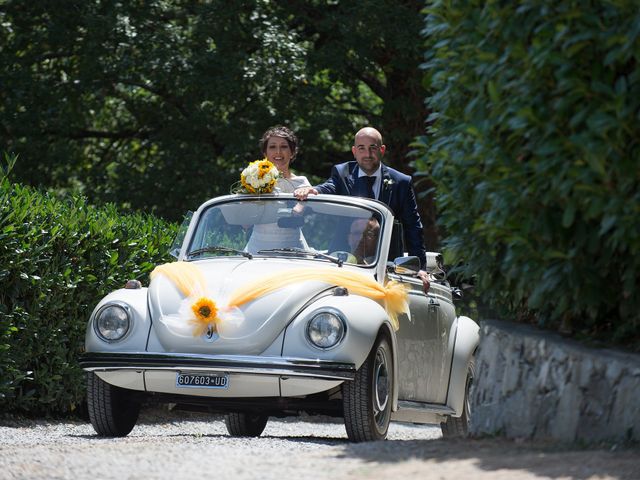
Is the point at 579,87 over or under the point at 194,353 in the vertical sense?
over

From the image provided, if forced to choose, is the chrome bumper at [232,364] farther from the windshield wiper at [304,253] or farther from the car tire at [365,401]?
the windshield wiper at [304,253]

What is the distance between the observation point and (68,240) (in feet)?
39.2

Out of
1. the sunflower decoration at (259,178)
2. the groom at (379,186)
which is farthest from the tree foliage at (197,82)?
the sunflower decoration at (259,178)

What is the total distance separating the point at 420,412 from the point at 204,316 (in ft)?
8.42

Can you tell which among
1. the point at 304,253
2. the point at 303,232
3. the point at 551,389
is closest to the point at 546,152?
the point at 551,389

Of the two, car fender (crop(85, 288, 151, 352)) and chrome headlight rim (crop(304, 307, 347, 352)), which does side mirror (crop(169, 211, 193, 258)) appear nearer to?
car fender (crop(85, 288, 151, 352))

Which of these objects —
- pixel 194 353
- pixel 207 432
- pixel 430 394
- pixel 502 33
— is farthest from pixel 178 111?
pixel 502 33

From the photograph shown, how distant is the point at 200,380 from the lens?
885cm

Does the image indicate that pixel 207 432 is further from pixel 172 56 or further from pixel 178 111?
pixel 178 111

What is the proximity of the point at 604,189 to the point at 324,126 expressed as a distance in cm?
1425

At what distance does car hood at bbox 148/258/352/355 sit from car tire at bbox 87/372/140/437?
60cm

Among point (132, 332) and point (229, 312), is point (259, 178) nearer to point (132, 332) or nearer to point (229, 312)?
point (229, 312)

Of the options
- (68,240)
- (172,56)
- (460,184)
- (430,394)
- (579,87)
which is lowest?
(430,394)

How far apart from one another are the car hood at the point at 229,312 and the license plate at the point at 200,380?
0.17 m
